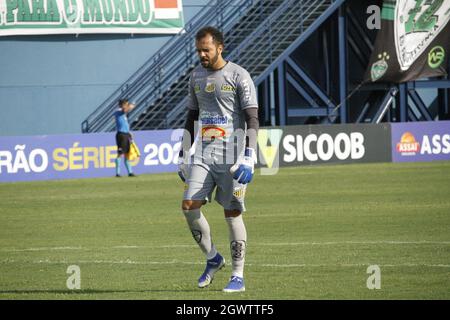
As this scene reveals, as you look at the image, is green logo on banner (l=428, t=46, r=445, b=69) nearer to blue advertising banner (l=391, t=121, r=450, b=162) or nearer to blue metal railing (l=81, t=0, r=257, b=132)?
blue advertising banner (l=391, t=121, r=450, b=162)

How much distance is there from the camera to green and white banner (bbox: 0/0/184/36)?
117 feet

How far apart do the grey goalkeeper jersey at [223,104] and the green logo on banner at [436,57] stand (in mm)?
28913

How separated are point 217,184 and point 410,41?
28349 mm

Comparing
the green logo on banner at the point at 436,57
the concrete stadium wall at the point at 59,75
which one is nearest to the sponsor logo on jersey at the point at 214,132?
the concrete stadium wall at the point at 59,75

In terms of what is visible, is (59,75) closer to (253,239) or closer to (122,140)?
(122,140)

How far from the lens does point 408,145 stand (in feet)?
118

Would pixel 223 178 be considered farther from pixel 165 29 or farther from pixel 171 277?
pixel 165 29

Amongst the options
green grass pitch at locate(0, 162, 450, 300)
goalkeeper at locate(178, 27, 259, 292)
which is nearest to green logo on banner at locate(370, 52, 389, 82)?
green grass pitch at locate(0, 162, 450, 300)

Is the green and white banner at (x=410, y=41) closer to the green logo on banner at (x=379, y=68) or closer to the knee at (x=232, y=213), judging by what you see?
the green logo on banner at (x=379, y=68)

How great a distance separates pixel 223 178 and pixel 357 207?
992 cm

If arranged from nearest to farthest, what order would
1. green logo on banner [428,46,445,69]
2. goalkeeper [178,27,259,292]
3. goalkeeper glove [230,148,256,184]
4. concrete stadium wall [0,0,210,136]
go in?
1. goalkeeper glove [230,148,256,184]
2. goalkeeper [178,27,259,292]
3. concrete stadium wall [0,0,210,136]
4. green logo on banner [428,46,445,69]

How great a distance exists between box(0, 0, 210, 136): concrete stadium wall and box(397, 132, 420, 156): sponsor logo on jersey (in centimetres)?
917
